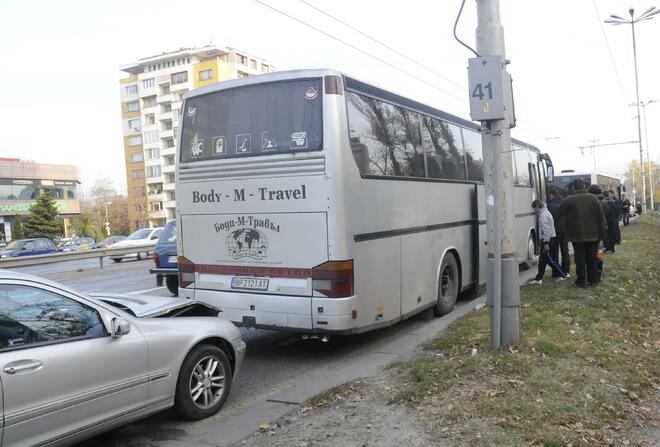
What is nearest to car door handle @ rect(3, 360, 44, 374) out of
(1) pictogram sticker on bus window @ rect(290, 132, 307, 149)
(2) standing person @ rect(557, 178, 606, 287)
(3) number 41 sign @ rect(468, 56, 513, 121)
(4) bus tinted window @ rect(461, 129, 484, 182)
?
(1) pictogram sticker on bus window @ rect(290, 132, 307, 149)

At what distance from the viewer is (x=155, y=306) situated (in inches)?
196

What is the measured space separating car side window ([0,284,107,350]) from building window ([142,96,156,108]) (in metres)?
102

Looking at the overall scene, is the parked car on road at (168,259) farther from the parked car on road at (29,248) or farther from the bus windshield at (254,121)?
the parked car on road at (29,248)

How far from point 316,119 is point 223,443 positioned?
11.7ft

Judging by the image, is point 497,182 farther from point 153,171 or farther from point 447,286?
point 153,171

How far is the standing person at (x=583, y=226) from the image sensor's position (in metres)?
9.43

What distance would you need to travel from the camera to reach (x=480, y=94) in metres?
5.80

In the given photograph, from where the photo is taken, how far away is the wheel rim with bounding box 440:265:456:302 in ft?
29.6

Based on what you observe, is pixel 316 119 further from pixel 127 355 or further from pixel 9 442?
pixel 9 442

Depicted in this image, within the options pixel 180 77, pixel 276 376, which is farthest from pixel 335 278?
pixel 180 77

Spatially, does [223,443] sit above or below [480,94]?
below

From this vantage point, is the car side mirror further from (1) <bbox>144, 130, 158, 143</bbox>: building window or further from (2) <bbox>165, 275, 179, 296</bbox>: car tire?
(1) <bbox>144, 130, 158, 143</bbox>: building window

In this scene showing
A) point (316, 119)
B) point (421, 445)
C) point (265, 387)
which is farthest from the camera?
point (316, 119)

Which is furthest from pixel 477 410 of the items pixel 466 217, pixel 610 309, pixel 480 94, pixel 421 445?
pixel 466 217
